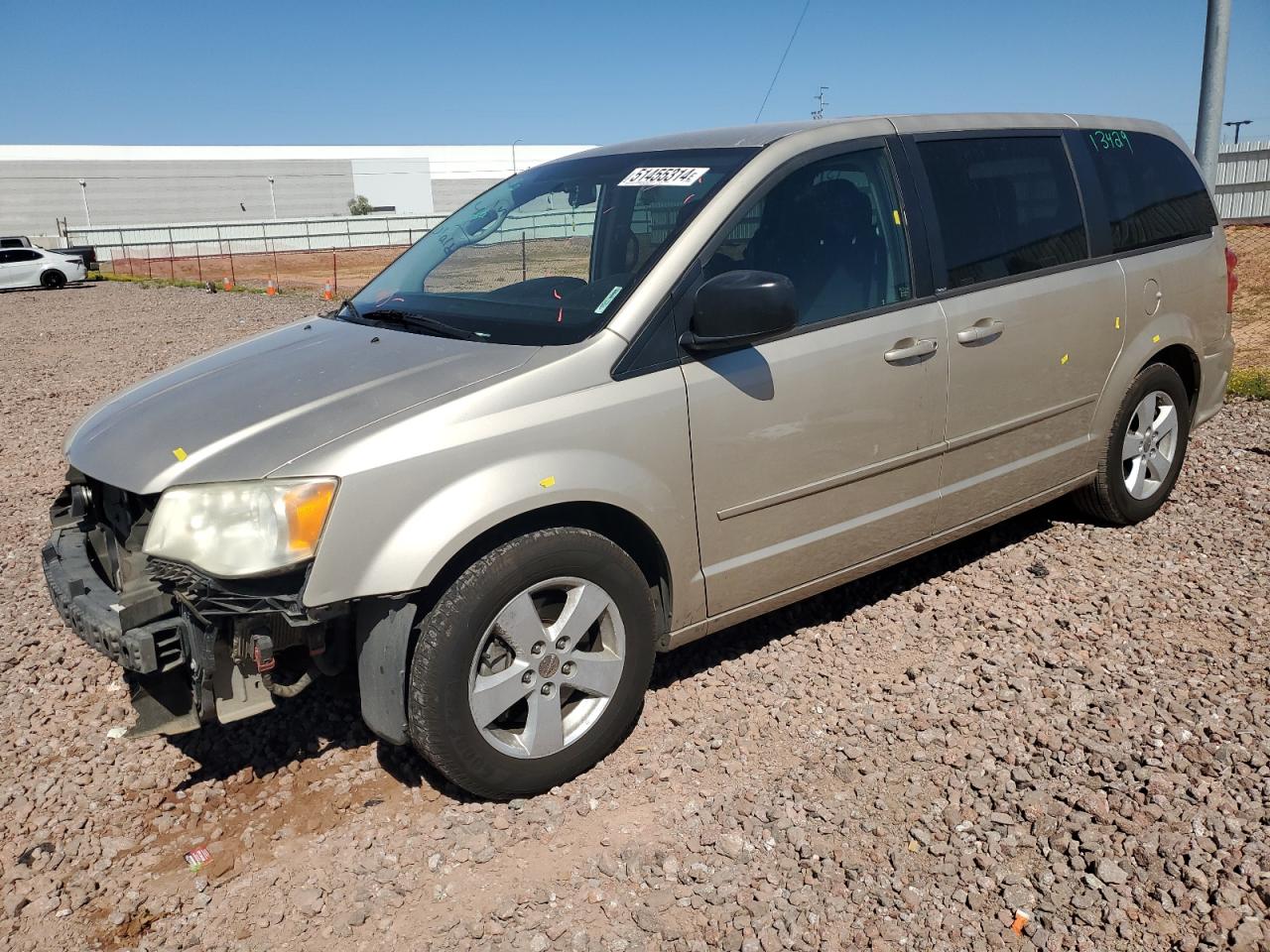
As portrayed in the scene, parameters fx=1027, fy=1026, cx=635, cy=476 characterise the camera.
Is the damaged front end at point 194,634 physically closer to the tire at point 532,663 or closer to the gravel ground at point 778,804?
the tire at point 532,663

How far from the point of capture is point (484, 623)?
2.91 meters

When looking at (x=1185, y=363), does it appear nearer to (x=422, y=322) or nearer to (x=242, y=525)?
(x=422, y=322)

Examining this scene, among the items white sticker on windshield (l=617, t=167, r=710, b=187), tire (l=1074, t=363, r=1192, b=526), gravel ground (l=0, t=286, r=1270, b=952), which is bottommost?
gravel ground (l=0, t=286, r=1270, b=952)

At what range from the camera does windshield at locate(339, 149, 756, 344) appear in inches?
133

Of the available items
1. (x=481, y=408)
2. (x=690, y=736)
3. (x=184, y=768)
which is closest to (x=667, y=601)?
(x=690, y=736)

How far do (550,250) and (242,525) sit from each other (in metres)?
1.75

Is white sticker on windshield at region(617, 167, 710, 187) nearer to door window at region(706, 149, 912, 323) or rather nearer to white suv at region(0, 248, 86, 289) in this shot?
door window at region(706, 149, 912, 323)

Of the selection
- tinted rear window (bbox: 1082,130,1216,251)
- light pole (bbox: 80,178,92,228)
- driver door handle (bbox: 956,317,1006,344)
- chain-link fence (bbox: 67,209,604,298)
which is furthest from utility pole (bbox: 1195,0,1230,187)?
light pole (bbox: 80,178,92,228)

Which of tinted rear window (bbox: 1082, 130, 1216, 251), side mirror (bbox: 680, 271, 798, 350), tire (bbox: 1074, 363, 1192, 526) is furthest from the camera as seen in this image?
tire (bbox: 1074, 363, 1192, 526)

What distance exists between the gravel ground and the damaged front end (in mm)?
475

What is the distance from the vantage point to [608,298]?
330 centimetres

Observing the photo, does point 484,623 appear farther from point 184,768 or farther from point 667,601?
point 184,768

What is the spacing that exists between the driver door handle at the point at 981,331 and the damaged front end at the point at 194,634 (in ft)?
8.24

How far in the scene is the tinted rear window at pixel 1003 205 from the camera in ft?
13.2
